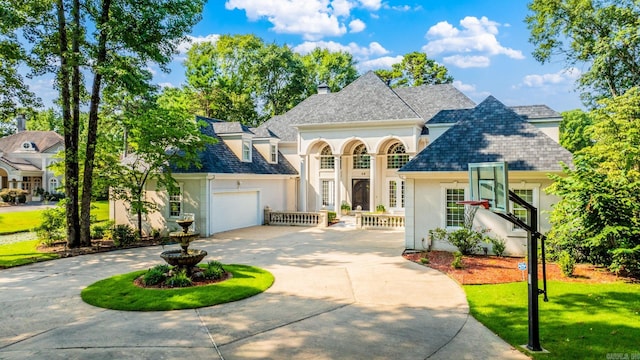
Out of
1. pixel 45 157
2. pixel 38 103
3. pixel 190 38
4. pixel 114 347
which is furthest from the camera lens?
pixel 45 157

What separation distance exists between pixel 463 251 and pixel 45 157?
5258 centimetres

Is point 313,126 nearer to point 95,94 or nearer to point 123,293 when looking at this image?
point 95,94

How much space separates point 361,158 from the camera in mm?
29016

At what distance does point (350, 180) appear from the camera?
29078 millimetres

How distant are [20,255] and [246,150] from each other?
42.3ft

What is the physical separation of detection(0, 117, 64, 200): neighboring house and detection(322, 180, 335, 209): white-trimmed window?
1242 inches

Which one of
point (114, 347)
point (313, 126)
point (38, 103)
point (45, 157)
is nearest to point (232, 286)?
point (114, 347)

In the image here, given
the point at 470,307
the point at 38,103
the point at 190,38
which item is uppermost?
the point at 190,38

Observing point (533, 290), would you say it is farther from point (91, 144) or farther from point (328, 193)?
point (328, 193)

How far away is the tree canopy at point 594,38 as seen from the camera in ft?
77.7

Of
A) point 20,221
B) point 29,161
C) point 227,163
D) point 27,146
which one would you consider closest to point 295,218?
point 227,163

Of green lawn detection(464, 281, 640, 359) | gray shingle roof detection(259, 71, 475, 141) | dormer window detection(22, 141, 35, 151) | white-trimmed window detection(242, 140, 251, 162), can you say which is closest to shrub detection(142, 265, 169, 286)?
green lawn detection(464, 281, 640, 359)

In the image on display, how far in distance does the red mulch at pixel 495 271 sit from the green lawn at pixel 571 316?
57 centimetres

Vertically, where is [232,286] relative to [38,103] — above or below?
Result: below
